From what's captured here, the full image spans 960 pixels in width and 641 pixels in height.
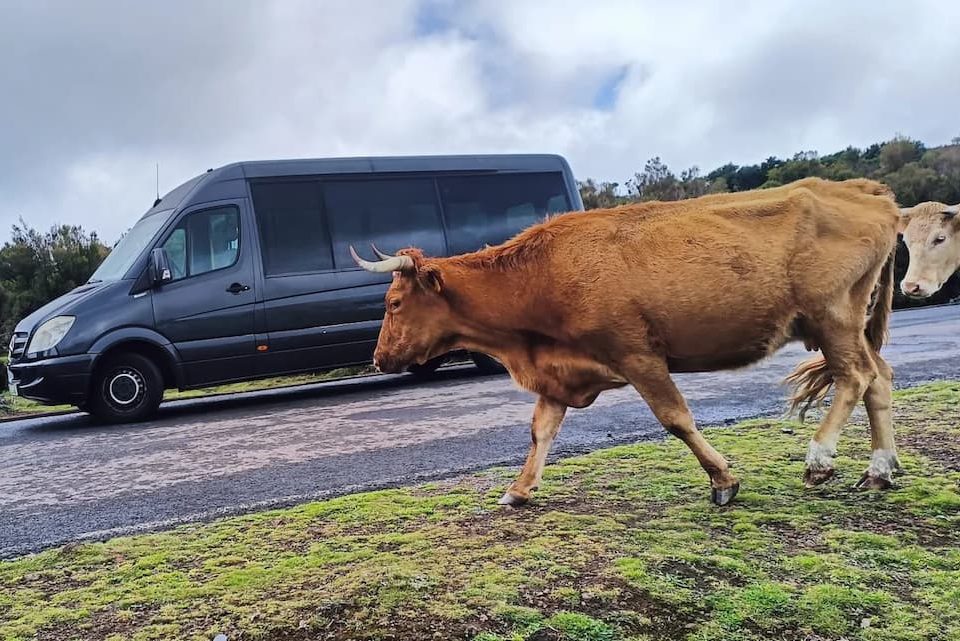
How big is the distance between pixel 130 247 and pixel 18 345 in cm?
179

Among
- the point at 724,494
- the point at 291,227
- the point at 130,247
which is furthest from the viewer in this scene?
the point at 291,227

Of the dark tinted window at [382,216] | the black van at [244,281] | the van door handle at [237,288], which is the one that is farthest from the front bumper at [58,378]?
the dark tinted window at [382,216]

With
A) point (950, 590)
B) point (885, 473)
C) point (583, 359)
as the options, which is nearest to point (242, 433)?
point (583, 359)

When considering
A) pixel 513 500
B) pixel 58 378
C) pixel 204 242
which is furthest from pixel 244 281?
pixel 513 500

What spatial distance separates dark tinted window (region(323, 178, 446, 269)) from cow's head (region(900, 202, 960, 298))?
6.78m

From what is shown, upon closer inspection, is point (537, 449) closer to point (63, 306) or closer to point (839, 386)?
point (839, 386)

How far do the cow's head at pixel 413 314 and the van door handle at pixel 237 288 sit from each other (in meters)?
5.87

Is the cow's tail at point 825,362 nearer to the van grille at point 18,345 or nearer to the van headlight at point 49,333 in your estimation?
the van headlight at point 49,333

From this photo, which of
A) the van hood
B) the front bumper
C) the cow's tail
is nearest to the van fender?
the front bumper

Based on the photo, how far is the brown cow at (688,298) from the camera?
3914mm

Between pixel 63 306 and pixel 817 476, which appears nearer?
pixel 817 476

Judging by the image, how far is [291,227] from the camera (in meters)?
10.6

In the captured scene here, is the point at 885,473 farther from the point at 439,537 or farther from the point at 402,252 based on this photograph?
the point at 402,252

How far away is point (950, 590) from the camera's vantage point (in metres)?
2.57
